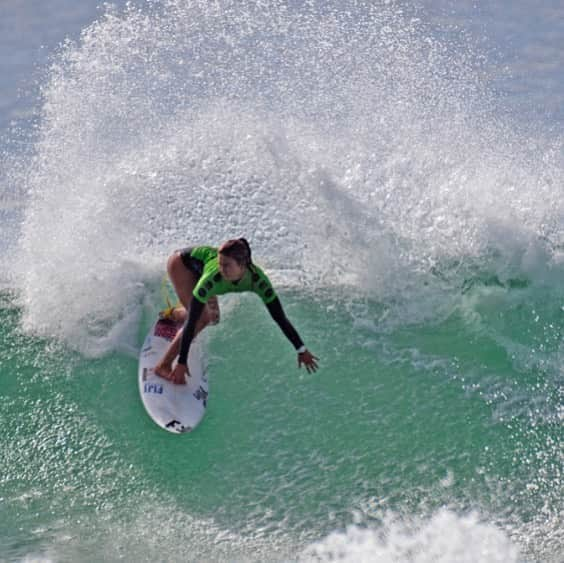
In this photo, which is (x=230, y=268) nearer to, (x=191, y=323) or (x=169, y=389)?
(x=191, y=323)

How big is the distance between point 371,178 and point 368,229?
0.65 metres

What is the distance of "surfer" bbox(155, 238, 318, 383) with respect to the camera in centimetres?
522

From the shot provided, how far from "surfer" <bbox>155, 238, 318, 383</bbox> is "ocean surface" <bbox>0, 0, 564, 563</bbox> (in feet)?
2.18

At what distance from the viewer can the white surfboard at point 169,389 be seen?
605 centimetres

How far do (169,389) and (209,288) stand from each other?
1011 mm

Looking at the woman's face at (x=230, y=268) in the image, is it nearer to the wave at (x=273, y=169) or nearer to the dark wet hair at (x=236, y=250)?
the dark wet hair at (x=236, y=250)

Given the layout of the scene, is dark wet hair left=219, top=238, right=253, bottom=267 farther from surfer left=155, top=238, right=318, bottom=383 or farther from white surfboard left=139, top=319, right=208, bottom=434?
white surfboard left=139, top=319, right=208, bottom=434

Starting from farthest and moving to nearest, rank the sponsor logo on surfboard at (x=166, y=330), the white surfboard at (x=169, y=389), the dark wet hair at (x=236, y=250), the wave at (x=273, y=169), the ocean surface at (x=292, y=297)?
1. the wave at (x=273, y=169)
2. the sponsor logo on surfboard at (x=166, y=330)
3. the white surfboard at (x=169, y=389)
4. the ocean surface at (x=292, y=297)
5. the dark wet hair at (x=236, y=250)

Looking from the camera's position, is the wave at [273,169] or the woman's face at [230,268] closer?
the woman's face at [230,268]

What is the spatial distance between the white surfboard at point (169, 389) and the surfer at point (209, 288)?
3.4 inches

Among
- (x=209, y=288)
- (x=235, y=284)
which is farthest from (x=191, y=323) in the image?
(x=235, y=284)

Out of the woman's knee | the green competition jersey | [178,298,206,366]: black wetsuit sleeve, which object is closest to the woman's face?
the green competition jersey

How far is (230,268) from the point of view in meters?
5.20

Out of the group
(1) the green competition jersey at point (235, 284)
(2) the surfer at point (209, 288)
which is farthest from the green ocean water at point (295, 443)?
(1) the green competition jersey at point (235, 284)
